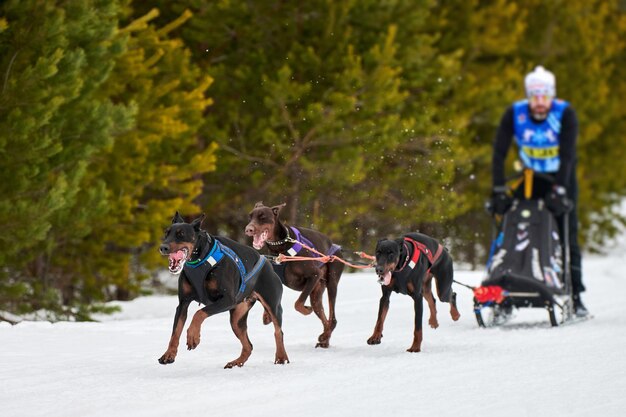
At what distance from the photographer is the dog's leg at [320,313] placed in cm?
880

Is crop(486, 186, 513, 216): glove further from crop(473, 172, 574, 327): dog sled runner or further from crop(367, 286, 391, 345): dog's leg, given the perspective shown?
crop(367, 286, 391, 345): dog's leg

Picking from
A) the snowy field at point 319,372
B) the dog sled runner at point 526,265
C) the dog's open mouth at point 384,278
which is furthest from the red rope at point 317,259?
the dog sled runner at point 526,265

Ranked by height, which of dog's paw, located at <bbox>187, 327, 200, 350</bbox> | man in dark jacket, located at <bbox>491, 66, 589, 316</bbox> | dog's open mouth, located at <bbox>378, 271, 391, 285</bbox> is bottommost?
dog's paw, located at <bbox>187, 327, 200, 350</bbox>

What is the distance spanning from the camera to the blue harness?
6.92 meters

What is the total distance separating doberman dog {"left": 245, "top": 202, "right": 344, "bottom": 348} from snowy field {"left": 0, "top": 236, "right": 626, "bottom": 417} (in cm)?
35

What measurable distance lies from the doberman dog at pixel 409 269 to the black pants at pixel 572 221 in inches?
80.3

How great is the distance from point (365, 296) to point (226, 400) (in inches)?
301

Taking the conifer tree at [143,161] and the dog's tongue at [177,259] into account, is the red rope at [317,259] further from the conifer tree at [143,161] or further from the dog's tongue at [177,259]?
A: the conifer tree at [143,161]

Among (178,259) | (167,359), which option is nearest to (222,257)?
(178,259)

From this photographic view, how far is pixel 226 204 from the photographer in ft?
61.9

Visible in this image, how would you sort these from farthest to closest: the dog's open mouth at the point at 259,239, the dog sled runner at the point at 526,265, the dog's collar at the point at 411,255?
the dog sled runner at the point at 526,265
the dog's collar at the point at 411,255
the dog's open mouth at the point at 259,239

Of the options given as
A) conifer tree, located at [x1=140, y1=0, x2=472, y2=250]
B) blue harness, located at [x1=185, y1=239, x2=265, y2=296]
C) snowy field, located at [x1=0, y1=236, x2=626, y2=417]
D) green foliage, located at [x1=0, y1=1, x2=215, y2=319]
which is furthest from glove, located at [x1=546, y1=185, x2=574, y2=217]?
conifer tree, located at [x1=140, y1=0, x2=472, y2=250]

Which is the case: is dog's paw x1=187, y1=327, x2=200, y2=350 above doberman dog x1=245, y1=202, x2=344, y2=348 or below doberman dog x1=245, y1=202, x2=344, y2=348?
below

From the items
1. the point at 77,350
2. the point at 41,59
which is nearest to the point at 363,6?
the point at 41,59
